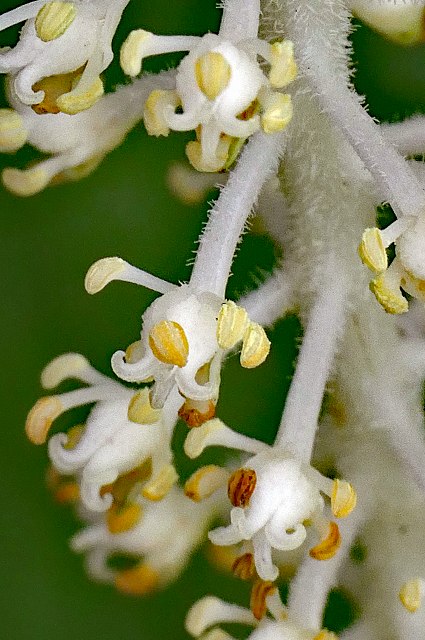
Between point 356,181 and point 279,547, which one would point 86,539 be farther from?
point 356,181

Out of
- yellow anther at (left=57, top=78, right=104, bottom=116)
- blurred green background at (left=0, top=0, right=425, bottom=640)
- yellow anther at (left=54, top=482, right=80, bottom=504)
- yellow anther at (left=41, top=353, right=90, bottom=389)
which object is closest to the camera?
yellow anther at (left=57, top=78, right=104, bottom=116)

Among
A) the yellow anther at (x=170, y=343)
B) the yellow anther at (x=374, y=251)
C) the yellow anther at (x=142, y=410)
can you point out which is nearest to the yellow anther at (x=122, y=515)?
the yellow anther at (x=142, y=410)

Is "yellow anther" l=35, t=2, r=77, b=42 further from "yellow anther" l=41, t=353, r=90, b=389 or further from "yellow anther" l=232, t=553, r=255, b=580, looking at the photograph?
"yellow anther" l=232, t=553, r=255, b=580

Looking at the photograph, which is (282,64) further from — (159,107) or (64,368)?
(64,368)

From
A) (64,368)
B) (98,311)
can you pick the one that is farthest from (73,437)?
(98,311)

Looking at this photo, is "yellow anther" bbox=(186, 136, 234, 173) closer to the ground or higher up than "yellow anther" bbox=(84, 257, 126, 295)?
higher up

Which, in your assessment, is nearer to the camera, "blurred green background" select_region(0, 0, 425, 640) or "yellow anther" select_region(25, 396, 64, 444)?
"yellow anther" select_region(25, 396, 64, 444)

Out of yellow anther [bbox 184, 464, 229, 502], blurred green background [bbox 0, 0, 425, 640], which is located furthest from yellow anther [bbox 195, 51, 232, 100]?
blurred green background [bbox 0, 0, 425, 640]
